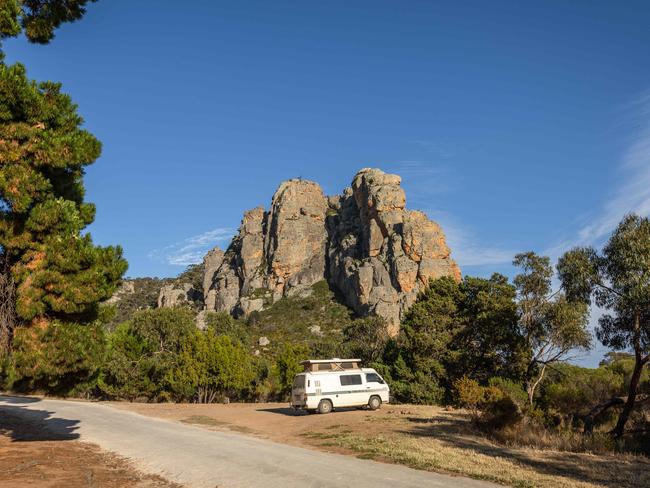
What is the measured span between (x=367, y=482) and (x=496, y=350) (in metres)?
33.5

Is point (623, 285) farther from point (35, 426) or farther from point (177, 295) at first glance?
point (177, 295)

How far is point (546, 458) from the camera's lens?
11953 mm

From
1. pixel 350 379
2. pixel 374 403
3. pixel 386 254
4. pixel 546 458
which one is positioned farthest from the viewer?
pixel 386 254

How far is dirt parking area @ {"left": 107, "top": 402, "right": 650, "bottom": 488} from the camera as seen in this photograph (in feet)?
32.2

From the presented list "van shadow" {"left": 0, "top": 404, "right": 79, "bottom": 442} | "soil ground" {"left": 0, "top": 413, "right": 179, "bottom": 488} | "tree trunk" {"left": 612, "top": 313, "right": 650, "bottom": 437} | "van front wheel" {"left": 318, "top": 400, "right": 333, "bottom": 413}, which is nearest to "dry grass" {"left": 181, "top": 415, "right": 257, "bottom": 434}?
"van front wheel" {"left": 318, "top": 400, "right": 333, "bottom": 413}

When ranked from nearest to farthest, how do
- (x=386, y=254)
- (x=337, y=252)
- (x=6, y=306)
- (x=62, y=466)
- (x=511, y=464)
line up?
(x=6, y=306)
(x=511, y=464)
(x=62, y=466)
(x=386, y=254)
(x=337, y=252)

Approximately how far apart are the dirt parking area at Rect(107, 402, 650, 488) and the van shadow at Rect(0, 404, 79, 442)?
578 cm

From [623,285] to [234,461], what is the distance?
16943 mm

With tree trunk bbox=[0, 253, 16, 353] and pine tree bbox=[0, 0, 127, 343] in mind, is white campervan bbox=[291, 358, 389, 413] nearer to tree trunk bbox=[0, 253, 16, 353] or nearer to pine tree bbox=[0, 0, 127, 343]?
pine tree bbox=[0, 0, 127, 343]

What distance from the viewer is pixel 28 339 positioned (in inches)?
385

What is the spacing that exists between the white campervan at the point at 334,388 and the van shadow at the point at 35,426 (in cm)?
1046

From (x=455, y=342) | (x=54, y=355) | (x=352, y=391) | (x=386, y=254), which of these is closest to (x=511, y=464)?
(x=54, y=355)

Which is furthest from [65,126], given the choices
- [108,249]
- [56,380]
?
[56,380]

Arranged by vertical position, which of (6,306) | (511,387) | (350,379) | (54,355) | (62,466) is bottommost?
(62,466)
